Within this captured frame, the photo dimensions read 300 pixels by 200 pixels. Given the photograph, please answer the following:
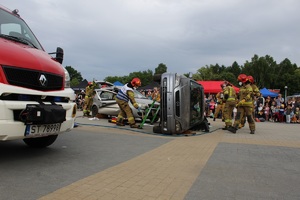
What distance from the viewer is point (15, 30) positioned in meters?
5.45

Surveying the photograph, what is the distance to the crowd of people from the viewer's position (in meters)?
11.0

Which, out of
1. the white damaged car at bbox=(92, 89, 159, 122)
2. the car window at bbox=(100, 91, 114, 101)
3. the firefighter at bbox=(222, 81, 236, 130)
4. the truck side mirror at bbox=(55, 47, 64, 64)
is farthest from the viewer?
the car window at bbox=(100, 91, 114, 101)

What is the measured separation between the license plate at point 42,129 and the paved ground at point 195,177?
1044mm

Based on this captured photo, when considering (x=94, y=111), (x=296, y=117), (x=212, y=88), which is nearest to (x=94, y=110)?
(x=94, y=111)

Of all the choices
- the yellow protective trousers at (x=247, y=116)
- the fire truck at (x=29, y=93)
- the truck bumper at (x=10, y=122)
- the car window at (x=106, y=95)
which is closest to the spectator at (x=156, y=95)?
the car window at (x=106, y=95)

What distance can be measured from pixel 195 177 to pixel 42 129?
241 centimetres

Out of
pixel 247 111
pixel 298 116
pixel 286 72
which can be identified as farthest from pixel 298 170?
pixel 286 72

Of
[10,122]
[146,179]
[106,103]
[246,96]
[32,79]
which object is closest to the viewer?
[10,122]

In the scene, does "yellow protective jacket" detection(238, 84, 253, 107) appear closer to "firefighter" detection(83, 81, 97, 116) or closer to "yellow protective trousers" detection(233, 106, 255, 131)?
"yellow protective trousers" detection(233, 106, 255, 131)

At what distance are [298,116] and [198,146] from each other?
1461 cm

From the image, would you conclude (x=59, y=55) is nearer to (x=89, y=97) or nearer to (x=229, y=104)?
(x=229, y=104)

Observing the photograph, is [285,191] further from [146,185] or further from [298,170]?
[146,185]

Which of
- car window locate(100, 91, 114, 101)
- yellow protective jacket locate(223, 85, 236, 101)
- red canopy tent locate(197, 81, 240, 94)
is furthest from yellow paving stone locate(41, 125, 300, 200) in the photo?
red canopy tent locate(197, 81, 240, 94)

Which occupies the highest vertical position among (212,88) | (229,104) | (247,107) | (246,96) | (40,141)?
(212,88)
